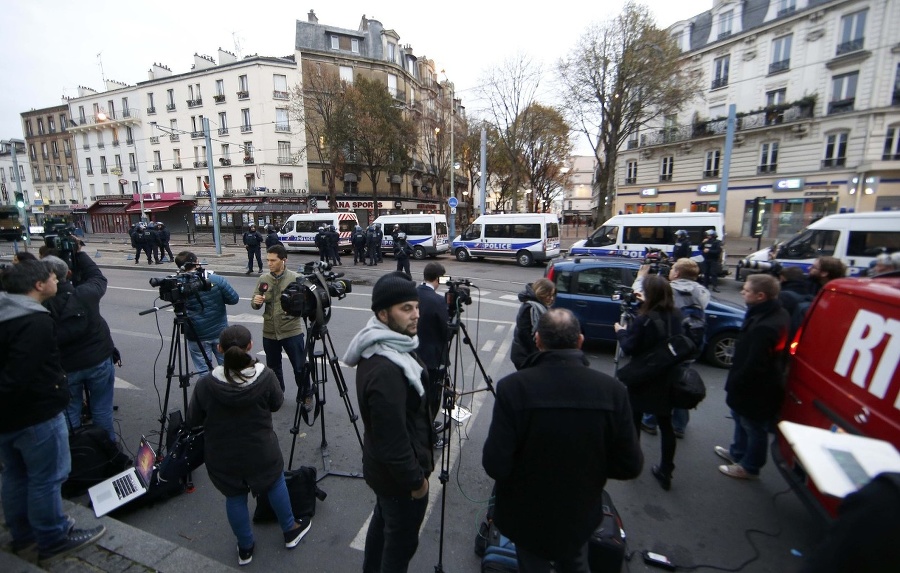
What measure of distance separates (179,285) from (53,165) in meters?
56.7

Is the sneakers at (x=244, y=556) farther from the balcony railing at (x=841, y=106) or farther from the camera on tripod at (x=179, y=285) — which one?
the balcony railing at (x=841, y=106)

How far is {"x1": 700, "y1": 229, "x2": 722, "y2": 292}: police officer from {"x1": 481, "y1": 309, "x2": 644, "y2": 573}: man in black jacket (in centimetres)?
1167

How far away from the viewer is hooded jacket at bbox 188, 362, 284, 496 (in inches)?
96.6

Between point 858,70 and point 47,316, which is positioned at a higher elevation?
point 858,70

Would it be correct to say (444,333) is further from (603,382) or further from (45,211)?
(45,211)

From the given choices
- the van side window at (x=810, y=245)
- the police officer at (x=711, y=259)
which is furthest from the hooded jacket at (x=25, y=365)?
the van side window at (x=810, y=245)

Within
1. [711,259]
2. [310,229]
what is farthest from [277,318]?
[310,229]

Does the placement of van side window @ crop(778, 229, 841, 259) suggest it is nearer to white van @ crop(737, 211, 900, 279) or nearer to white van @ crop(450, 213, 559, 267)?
white van @ crop(737, 211, 900, 279)

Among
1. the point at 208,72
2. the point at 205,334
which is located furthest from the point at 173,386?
the point at 208,72

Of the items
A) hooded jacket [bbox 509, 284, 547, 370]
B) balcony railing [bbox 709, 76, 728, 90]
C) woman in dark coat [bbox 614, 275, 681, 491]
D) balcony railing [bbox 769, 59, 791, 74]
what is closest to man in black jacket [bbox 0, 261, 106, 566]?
hooded jacket [bbox 509, 284, 547, 370]

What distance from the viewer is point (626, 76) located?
61.7 ft

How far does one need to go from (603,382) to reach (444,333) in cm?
211

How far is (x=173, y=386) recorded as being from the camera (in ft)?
17.9

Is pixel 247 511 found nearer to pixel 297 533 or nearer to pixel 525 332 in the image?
pixel 297 533
